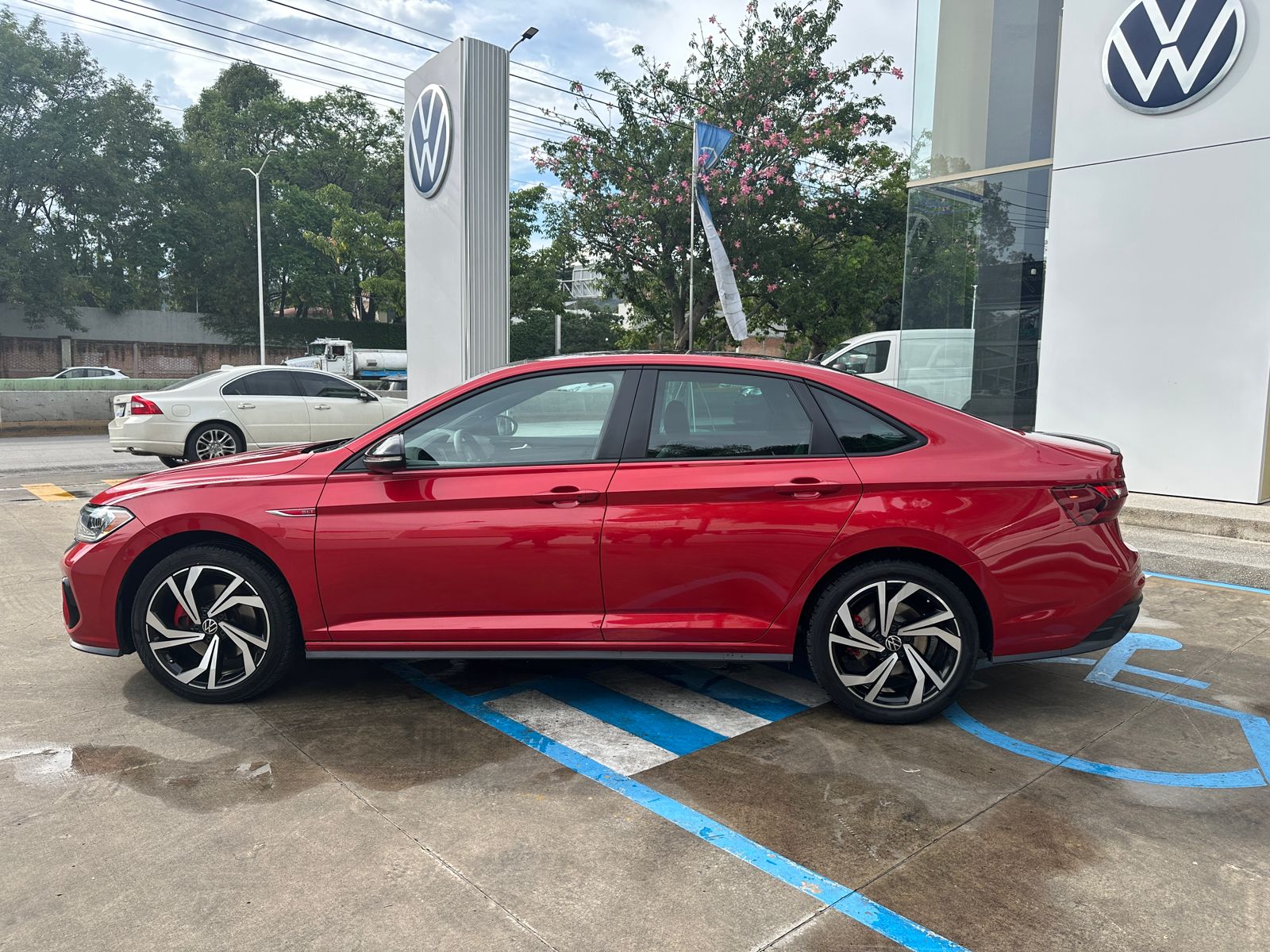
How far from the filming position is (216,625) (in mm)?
3973

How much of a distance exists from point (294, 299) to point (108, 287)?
1008 centimetres

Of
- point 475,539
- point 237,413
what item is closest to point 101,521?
point 475,539

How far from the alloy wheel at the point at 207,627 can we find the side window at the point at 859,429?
2.57m

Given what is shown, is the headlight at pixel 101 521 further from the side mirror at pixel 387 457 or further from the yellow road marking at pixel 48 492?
the yellow road marking at pixel 48 492

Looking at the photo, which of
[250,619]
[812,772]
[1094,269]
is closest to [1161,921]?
Result: [812,772]

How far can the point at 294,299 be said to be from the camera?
5088 cm

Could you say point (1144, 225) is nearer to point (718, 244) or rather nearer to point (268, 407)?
point (718, 244)

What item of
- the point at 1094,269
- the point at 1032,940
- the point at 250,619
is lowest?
the point at 1032,940

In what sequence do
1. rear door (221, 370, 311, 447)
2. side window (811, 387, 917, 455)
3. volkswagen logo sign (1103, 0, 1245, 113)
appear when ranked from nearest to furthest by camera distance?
side window (811, 387, 917, 455) < volkswagen logo sign (1103, 0, 1245, 113) < rear door (221, 370, 311, 447)

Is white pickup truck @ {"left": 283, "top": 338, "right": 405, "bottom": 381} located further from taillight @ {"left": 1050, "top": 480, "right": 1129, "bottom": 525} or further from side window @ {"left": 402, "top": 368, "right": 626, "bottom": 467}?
taillight @ {"left": 1050, "top": 480, "right": 1129, "bottom": 525}

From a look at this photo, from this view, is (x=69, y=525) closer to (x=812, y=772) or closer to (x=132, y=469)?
(x=132, y=469)

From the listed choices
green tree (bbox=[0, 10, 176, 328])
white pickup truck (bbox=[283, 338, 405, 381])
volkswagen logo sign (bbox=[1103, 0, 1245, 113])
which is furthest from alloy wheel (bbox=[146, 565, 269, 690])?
green tree (bbox=[0, 10, 176, 328])

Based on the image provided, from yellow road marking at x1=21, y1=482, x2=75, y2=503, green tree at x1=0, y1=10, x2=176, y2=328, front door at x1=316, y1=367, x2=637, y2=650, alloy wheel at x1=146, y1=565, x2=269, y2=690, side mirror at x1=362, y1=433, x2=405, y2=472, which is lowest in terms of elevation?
yellow road marking at x1=21, y1=482, x2=75, y2=503

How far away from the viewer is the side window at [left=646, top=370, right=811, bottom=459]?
3.91 meters
